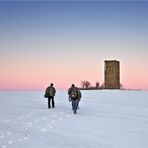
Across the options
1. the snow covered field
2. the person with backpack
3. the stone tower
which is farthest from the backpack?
the stone tower

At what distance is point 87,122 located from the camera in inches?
786

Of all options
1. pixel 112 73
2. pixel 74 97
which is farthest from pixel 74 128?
pixel 112 73

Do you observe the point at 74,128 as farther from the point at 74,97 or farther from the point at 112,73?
the point at 112,73

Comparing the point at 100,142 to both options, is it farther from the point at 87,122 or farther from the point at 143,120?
the point at 143,120

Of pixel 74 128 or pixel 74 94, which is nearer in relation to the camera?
pixel 74 128

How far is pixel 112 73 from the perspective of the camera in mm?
69125

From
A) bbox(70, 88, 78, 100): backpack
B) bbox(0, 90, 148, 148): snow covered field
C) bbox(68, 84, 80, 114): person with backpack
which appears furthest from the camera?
bbox(70, 88, 78, 100): backpack

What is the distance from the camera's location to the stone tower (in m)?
69.0

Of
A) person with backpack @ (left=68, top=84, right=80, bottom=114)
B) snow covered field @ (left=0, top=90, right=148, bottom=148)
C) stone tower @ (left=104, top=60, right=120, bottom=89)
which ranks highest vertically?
stone tower @ (left=104, top=60, right=120, bottom=89)

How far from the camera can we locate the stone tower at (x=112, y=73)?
6901 centimetres

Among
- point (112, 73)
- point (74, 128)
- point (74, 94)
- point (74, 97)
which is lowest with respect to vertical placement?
point (74, 128)

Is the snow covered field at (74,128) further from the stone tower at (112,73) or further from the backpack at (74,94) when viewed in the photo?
the stone tower at (112,73)

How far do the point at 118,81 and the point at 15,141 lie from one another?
2189 inches

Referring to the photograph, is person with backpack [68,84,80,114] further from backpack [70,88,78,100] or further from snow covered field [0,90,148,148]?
snow covered field [0,90,148,148]
